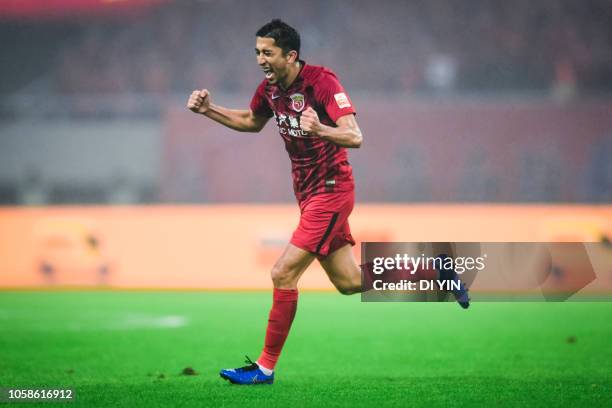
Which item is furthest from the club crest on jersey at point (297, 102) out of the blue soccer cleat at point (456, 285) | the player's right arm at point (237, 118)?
the blue soccer cleat at point (456, 285)

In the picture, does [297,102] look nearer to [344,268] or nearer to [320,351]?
[344,268]

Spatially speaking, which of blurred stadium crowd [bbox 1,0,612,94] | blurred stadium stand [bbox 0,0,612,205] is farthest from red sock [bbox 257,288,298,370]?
blurred stadium crowd [bbox 1,0,612,94]

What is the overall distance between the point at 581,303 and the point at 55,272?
777 centimetres

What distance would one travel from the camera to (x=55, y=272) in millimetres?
14273

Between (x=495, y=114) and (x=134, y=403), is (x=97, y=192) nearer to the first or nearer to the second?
(x=495, y=114)

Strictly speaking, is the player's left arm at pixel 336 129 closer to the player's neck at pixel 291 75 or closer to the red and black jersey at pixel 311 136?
the red and black jersey at pixel 311 136

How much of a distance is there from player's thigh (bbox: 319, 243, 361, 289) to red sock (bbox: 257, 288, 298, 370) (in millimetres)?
338

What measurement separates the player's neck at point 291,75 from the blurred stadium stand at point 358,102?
52.3 feet

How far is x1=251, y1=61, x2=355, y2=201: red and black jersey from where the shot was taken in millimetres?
5684

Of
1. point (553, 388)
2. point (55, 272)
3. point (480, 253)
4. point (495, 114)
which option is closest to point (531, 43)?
point (495, 114)

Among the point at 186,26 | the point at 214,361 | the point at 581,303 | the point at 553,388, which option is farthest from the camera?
the point at 186,26

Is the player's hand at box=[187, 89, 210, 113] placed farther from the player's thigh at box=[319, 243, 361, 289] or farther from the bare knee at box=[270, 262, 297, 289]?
the player's thigh at box=[319, 243, 361, 289]

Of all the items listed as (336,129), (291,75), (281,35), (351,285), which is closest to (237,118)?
(291,75)

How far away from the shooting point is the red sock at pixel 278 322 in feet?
18.5
